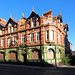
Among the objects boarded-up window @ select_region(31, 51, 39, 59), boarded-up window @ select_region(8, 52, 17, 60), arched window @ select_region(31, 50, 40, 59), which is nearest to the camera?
arched window @ select_region(31, 50, 40, 59)

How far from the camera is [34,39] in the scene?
20969mm

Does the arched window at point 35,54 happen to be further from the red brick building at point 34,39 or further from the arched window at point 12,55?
the arched window at point 12,55

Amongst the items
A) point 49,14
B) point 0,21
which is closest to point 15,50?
point 49,14

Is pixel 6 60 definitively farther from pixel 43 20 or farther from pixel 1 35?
pixel 43 20

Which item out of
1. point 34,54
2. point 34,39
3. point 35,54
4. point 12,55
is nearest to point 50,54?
point 35,54

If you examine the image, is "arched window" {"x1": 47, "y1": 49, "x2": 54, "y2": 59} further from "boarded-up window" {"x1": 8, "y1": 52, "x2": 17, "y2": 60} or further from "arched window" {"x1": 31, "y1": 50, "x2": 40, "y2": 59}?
"boarded-up window" {"x1": 8, "y1": 52, "x2": 17, "y2": 60}

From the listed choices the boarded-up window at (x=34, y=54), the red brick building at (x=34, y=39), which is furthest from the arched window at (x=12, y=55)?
the boarded-up window at (x=34, y=54)

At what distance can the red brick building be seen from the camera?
19.5 meters

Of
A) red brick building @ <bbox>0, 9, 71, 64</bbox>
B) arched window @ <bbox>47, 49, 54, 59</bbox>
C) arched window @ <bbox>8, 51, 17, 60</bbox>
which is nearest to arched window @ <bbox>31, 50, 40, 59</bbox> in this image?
red brick building @ <bbox>0, 9, 71, 64</bbox>

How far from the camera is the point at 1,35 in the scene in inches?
1088

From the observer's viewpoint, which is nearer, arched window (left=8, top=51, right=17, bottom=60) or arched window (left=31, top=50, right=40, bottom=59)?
arched window (left=31, top=50, right=40, bottom=59)

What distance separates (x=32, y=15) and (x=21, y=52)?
914cm

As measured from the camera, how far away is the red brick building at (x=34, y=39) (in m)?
19.5

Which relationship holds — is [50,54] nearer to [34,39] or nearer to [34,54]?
[34,54]
